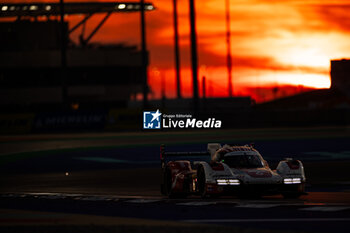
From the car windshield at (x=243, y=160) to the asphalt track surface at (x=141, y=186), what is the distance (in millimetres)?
871

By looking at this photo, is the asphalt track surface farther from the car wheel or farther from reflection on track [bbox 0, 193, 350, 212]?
the car wheel

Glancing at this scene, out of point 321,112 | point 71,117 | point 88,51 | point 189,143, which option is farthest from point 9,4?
point 189,143

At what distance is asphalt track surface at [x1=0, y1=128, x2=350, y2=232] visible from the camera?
14.8 metres

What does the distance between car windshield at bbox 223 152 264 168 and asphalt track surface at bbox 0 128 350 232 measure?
0.87 meters

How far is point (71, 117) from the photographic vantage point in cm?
6031

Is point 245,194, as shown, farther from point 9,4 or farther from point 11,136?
point 9,4

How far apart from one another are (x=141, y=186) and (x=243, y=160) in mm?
6150

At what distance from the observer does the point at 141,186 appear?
82.1 feet

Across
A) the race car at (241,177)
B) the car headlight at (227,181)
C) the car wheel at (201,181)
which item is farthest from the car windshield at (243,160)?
the car headlight at (227,181)

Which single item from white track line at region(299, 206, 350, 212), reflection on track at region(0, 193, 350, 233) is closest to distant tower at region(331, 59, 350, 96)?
A: reflection on track at region(0, 193, 350, 233)

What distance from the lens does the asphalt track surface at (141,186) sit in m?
14.8

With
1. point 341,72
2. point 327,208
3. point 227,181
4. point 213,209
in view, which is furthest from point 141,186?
point 341,72

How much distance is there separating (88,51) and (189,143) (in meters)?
52.6

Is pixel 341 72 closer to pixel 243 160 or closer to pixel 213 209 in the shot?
pixel 243 160
